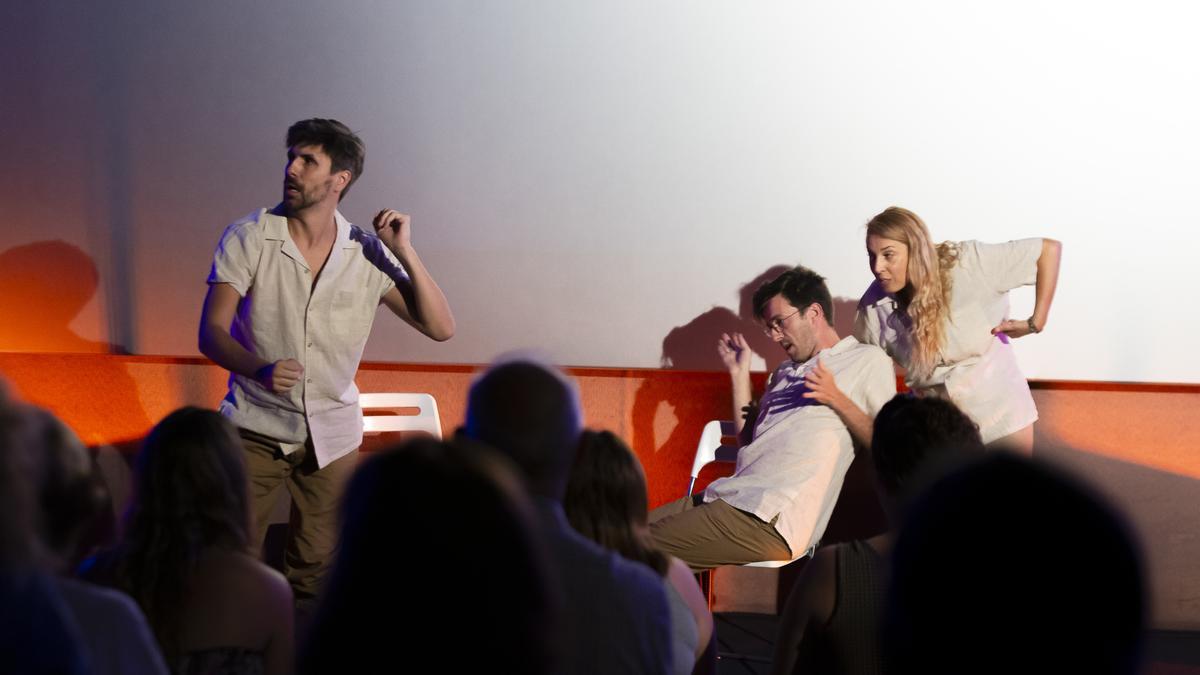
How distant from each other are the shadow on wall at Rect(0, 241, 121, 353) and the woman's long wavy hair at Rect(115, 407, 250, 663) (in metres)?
3.00

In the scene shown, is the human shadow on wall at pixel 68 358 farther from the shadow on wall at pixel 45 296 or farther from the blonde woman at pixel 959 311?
the blonde woman at pixel 959 311

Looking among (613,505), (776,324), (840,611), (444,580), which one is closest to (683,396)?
(776,324)

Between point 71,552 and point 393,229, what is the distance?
1973 mm

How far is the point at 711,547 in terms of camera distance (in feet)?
10.4

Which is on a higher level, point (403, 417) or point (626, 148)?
point (626, 148)

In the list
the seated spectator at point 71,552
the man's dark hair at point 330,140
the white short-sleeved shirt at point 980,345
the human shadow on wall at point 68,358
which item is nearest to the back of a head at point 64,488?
the seated spectator at point 71,552

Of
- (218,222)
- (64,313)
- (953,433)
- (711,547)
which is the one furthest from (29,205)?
(953,433)

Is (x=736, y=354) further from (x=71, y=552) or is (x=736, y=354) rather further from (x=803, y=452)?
(x=71, y=552)

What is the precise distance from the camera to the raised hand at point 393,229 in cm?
317

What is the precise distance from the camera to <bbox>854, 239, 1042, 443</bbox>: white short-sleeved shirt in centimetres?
A: 346

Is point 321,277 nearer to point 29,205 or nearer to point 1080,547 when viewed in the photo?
point 29,205

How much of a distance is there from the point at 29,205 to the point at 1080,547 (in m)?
4.67

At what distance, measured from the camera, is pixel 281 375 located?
9.37 ft

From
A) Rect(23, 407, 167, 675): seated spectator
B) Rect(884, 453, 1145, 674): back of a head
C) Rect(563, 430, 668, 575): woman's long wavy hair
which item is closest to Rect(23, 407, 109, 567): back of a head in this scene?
Rect(23, 407, 167, 675): seated spectator
